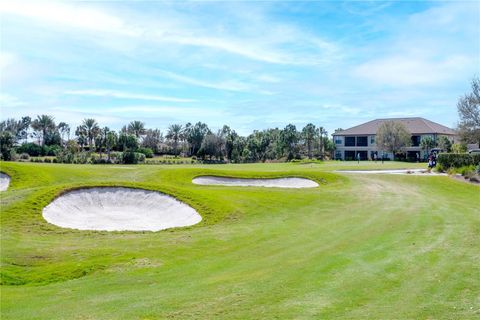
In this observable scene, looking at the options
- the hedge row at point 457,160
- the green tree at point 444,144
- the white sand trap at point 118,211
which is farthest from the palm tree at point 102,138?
the white sand trap at point 118,211

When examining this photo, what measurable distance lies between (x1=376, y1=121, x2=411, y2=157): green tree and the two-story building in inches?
193

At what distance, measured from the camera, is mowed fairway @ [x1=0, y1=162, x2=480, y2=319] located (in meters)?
9.87

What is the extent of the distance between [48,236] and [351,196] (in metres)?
18.0

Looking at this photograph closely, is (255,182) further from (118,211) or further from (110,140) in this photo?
(110,140)

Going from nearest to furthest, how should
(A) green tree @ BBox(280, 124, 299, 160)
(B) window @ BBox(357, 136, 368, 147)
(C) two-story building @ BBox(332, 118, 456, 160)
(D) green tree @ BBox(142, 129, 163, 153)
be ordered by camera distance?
1. (C) two-story building @ BBox(332, 118, 456, 160)
2. (A) green tree @ BBox(280, 124, 299, 160)
3. (B) window @ BBox(357, 136, 368, 147)
4. (D) green tree @ BBox(142, 129, 163, 153)

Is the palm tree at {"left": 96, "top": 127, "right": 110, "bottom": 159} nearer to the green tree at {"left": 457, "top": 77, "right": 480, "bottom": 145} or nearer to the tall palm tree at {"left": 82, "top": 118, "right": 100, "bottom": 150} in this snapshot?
the tall palm tree at {"left": 82, "top": 118, "right": 100, "bottom": 150}

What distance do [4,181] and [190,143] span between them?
91.3m

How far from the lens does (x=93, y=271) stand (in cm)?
1393

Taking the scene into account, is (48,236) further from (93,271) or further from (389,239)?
(389,239)

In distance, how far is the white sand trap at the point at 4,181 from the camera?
3341 centimetres

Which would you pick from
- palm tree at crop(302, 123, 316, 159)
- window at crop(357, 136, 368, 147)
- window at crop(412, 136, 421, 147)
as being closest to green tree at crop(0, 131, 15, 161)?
palm tree at crop(302, 123, 316, 159)

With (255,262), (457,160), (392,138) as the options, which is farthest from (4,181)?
(392,138)

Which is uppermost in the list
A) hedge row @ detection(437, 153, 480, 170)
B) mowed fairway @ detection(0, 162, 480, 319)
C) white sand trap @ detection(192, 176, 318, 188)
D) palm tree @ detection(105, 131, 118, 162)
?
palm tree @ detection(105, 131, 118, 162)

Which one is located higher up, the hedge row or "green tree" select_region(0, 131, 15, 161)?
"green tree" select_region(0, 131, 15, 161)
